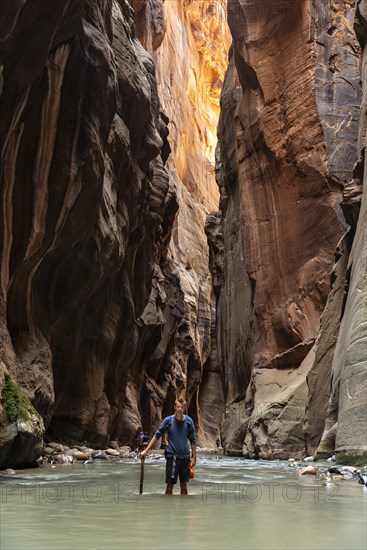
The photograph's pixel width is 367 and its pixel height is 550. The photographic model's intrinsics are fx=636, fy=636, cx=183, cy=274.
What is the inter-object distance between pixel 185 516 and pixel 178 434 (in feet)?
8.24

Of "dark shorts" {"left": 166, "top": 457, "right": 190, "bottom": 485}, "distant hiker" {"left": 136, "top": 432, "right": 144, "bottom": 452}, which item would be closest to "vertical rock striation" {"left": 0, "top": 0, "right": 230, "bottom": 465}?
"distant hiker" {"left": 136, "top": 432, "right": 144, "bottom": 452}

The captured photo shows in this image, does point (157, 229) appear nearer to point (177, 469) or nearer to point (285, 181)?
point (285, 181)

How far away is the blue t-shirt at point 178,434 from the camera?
817 centimetres

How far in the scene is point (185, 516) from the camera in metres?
5.72

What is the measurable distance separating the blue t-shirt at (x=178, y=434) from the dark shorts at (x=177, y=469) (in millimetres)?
92

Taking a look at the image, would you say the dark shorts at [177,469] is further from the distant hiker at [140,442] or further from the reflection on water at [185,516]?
the distant hiker at [140,442]

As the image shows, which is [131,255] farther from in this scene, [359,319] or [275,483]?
[275,483]

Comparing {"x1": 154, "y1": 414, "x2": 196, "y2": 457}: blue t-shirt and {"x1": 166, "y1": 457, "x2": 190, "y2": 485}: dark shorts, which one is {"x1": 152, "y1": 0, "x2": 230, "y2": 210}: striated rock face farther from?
{"x1": 166, "y1": 457, "x2": 190, "y2": 485}: dark shorts

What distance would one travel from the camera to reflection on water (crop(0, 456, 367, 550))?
14.2 ft

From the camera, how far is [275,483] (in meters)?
9.57

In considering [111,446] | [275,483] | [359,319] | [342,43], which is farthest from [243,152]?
[275,483]

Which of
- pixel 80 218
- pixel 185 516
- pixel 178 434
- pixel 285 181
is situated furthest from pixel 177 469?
pixel 285 181

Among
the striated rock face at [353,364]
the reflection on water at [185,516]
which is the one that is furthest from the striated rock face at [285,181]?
the reflection on water at [185,516]

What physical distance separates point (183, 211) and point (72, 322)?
41.7m
